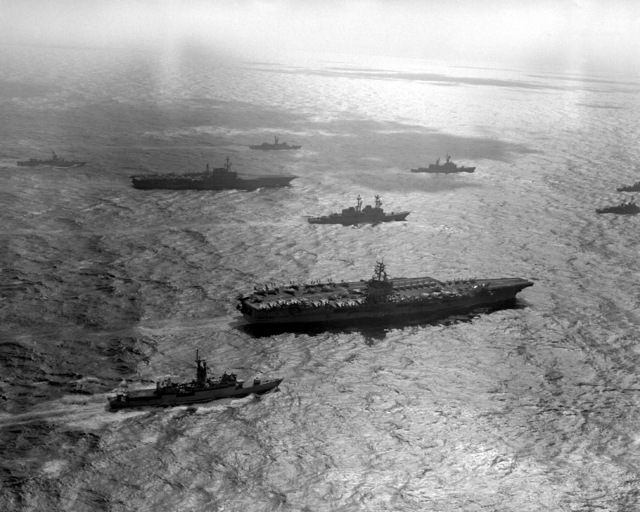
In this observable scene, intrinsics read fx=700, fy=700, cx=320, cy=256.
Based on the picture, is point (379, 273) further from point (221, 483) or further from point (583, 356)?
point (221, 483)

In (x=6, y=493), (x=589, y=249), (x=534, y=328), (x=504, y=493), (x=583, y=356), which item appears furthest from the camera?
(x=589, y=249)

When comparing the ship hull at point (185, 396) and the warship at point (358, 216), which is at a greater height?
the warship at point (358, 216)

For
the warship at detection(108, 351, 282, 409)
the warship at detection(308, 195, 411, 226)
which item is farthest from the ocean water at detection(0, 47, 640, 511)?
the warship at detection(308, 195, 411, 226)

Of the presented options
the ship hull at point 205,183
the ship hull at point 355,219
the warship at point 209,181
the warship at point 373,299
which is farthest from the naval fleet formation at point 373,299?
the warship at point 209,181

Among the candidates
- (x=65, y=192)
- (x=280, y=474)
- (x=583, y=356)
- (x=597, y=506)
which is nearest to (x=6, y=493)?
(x=280, y=474)

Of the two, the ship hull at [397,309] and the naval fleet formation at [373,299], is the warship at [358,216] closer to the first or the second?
the naval fleet formation at [373,299]

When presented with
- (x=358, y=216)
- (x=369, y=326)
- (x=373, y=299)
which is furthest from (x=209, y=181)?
(x=369, y=326)
